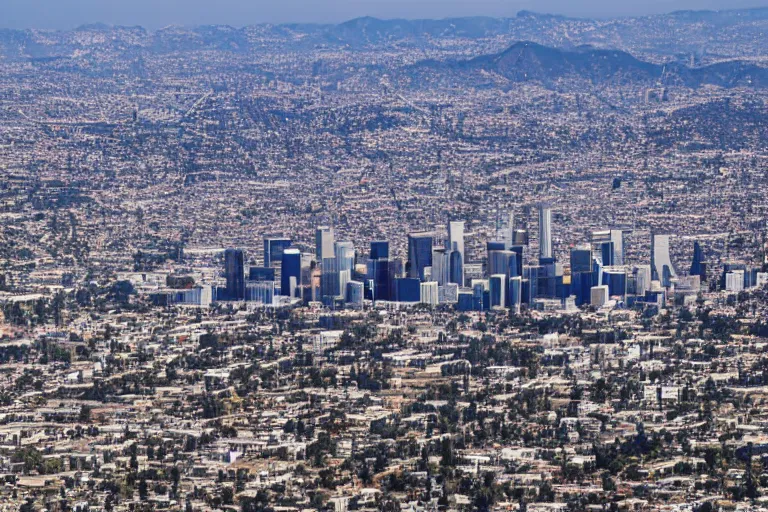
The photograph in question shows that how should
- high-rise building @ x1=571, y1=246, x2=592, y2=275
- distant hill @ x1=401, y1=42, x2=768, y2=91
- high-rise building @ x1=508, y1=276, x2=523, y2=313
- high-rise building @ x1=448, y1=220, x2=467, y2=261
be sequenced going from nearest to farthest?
high-rise building @ x1=508, y1=276, x2=523, y2=313 < high-rise building @ x1=571, y1=246, x2=592, y2=275 < high-rise building @ x1=448, y1=220, x2=467, y2=261 < distant hill @ x1=401, y1=42, x2=768, y2=91

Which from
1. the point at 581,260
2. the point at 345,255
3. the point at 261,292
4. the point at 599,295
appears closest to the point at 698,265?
the point at 581,260

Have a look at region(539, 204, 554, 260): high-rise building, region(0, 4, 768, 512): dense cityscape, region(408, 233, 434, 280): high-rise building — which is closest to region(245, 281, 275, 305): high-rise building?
region(0, 4, 768, 512): dense cityscape

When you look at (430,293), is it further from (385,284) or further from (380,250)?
(380,250)

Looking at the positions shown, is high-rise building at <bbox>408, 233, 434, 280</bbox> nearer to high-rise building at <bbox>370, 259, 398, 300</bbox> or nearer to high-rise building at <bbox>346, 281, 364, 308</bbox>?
high-rise building at <bbox>370, 259, 398, 300</bbox>

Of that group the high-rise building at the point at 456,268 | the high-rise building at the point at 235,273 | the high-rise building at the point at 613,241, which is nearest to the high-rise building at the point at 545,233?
the high-rise building at the point at 613,241

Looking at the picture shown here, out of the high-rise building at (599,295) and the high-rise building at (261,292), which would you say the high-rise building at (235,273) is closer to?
the high-rise building at (261,292)
